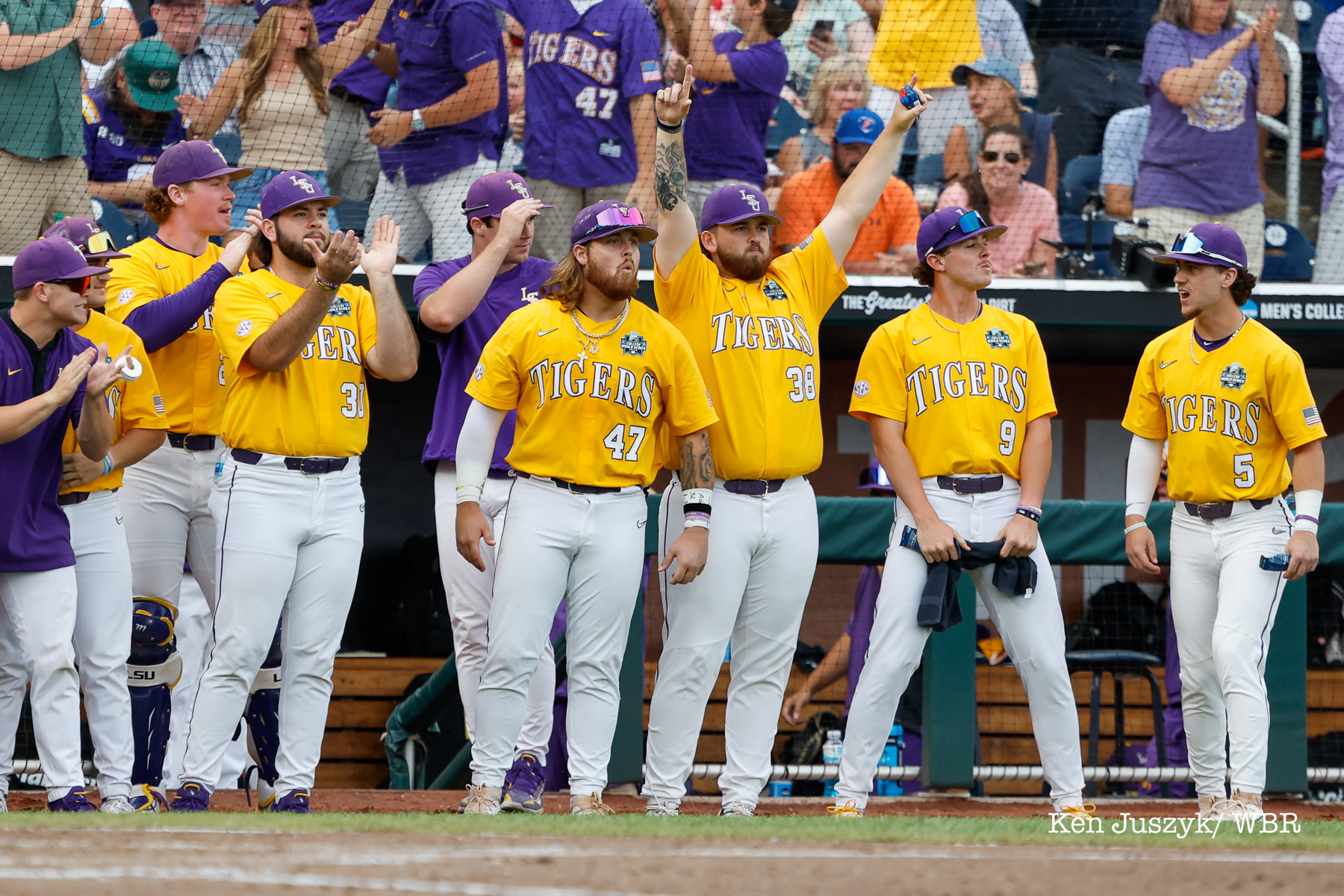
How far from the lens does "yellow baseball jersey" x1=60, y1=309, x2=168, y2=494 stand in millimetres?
4426

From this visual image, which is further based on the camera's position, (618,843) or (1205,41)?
(1205,41)

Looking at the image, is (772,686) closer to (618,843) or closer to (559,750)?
(618,843)

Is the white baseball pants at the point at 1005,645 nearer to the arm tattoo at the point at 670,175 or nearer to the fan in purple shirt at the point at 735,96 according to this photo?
the arm tattoo at the point at 670,175

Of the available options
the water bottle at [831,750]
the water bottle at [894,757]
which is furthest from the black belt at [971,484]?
the water bottle at [831,750]

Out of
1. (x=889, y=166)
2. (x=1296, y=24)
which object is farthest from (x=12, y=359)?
(x=1296, y=24)

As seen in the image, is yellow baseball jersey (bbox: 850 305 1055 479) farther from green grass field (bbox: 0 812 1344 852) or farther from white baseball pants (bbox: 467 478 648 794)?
green grass field (bbox: 0 812 1344 852)

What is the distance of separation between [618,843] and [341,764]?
468 centimetres

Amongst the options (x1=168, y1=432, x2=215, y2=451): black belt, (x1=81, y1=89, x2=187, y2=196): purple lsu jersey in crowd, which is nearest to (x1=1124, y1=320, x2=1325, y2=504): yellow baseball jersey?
(x1=168, y1=432, x2=215, y2=451): black belt

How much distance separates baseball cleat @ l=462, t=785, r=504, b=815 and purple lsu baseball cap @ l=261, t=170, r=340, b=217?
174 centimetres

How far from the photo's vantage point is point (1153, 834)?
147 inches

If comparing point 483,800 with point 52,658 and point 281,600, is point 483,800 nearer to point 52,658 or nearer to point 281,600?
point 281,600

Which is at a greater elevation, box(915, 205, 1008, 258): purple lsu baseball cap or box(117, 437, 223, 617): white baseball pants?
box(915, 205, 1008, 258): purple lsu baseball cap

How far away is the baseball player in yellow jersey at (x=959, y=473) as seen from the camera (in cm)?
450

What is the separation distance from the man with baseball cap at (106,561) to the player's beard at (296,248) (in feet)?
1.64
